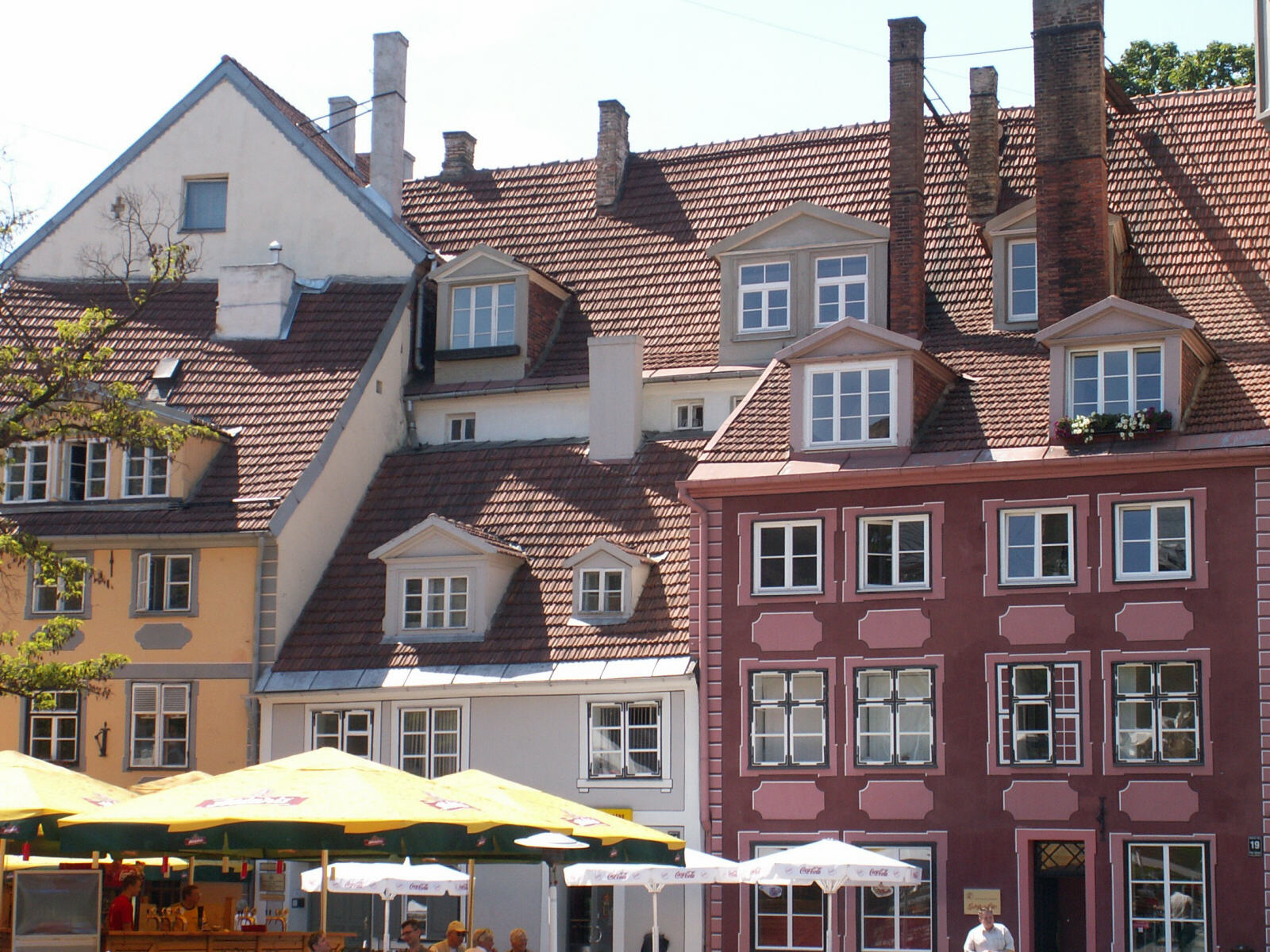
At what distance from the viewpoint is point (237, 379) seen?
122 feet

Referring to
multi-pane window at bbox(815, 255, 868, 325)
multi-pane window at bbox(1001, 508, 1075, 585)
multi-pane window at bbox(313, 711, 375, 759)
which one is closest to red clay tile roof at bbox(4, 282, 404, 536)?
multi-pane window at bbox(313, 711, 375, 759)

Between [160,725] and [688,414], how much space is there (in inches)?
426

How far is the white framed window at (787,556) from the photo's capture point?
31.3m

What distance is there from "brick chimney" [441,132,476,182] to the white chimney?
8957mm

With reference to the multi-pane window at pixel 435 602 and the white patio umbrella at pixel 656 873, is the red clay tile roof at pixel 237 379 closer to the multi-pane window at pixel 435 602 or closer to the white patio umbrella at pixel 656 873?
the multi-pane window at pixel 435 602

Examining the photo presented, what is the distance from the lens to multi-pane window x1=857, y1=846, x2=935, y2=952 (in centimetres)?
2955

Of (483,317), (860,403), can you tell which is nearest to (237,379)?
(483,317)

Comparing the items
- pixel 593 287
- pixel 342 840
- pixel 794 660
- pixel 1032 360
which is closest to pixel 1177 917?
pixel 794 660

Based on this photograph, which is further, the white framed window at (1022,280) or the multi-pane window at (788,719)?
the white framed window at (1022,280)

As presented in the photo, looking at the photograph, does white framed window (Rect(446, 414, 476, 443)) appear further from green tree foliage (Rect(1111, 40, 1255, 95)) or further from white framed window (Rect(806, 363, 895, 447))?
green tree foliage (Rect(1111, 40, 1255, 95))

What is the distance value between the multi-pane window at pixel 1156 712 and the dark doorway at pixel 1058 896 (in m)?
1.67

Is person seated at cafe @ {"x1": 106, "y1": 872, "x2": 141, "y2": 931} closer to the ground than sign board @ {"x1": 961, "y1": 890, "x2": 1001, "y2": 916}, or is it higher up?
higher up

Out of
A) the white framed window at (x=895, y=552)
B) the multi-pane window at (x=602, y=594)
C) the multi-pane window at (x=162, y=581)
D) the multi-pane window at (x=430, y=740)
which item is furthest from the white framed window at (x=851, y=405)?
the multi-pane window at (x=162, y=581)

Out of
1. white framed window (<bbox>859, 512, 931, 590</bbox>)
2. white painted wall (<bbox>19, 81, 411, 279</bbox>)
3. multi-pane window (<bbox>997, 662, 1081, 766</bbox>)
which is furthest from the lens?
white painted wall (<bbox>19, 81, 411, 279</bbox>)
